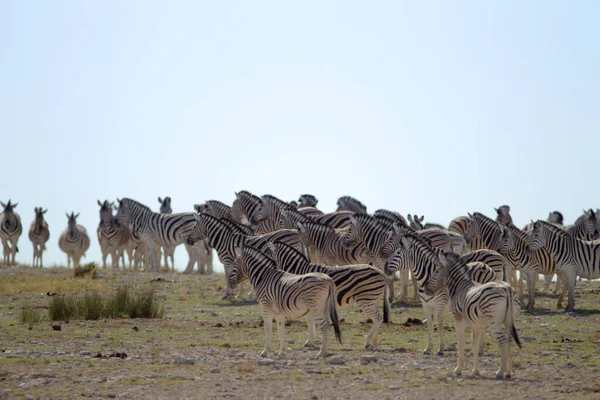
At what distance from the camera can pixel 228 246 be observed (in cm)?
2192

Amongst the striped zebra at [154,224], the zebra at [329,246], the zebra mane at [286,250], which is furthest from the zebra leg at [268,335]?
the striped zebra at [154,224]

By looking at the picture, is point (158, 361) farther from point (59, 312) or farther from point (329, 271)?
point (59, 312)

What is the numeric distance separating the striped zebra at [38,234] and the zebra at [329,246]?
53.3 feet

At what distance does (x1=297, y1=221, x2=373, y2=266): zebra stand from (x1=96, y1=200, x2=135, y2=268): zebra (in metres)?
12.9

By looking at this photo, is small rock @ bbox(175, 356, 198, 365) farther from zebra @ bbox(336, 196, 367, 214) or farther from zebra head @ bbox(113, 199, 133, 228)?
zebra head @ bbox(113, 199, 133, 228)

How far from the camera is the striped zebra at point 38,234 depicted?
35.2 m

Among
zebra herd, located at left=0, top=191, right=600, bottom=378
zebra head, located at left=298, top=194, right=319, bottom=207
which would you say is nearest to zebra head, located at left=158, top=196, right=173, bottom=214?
zebra herd, located at left=0, top=191, right=600, bottom=378

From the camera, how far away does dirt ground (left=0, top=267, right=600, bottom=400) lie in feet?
37.5

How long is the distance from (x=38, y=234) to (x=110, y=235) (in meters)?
3.93

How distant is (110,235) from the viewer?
3300 centimetres

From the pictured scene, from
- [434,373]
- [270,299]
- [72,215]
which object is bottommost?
[434,373]

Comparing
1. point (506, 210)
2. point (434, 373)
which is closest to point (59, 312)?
point (434, 373)

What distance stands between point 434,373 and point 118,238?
2215cm

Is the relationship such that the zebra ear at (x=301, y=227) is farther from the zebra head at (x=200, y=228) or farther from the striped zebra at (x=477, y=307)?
the striped zebra at (x=477, y=307)
